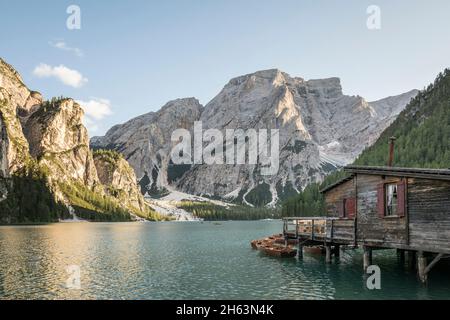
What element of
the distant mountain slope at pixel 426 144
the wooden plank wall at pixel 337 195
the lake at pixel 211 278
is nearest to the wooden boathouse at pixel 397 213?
the wooden plank wall at pixel 337 195

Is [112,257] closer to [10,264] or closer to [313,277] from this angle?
[10,264]

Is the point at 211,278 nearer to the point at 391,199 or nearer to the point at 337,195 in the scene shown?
the point at 391,199

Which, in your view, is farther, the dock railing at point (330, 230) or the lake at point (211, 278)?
the dock railing at point (330, 230)

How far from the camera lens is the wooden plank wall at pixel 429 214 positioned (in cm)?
3034

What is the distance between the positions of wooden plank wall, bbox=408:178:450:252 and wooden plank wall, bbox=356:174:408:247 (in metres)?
1.16

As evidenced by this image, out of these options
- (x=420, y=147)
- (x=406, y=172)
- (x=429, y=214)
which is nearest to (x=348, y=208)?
(x=406, y=172)

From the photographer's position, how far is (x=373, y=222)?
127 ft

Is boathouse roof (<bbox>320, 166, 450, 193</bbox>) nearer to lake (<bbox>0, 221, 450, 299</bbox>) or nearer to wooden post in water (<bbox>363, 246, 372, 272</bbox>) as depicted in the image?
wooden post in water (<bbox>363, 246, 372, 272</bbox>)

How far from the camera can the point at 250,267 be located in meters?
47.1

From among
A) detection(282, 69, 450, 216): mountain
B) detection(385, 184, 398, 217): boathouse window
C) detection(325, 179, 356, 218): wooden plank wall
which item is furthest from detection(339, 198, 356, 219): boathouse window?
detection(282, 69, 450, 216): mountain

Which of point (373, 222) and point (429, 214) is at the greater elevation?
point (429, 214)

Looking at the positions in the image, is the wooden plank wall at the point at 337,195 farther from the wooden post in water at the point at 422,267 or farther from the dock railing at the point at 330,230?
the wooden post in water at the point at 422,267

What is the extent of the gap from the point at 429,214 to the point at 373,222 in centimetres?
722
